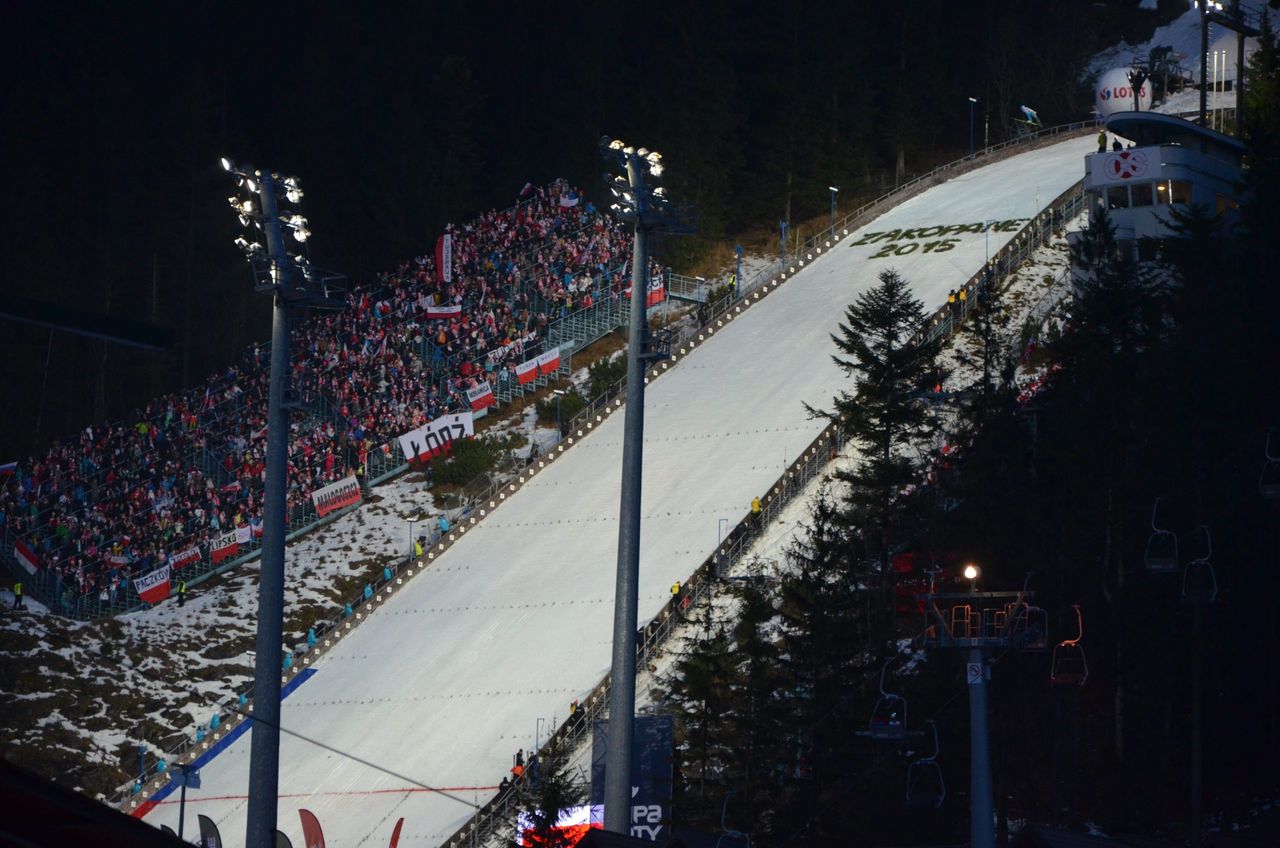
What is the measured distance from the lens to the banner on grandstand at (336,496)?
43.8m

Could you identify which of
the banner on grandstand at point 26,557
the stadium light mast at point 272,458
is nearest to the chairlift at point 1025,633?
the stadium light mast at point 272,458

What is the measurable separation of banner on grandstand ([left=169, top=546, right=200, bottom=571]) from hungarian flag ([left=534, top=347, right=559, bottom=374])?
1242cm

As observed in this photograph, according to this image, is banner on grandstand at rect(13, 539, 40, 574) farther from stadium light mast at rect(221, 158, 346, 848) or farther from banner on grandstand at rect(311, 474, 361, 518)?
stadium light mast at rect(221, 158, 346, 848)

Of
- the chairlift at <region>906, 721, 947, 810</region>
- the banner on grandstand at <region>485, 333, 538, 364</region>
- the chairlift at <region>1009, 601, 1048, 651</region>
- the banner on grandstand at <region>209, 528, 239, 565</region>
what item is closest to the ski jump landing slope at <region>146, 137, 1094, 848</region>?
the banner on grandstand at <region>209, 528, 239, 565</region>

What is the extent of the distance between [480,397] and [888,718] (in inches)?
1057

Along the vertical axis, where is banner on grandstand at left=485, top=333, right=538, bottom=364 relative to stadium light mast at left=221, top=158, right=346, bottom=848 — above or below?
above

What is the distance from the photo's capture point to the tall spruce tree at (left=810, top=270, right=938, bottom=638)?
3022 cm

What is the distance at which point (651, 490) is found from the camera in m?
39.5

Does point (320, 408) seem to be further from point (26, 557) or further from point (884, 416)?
point (884, 416)

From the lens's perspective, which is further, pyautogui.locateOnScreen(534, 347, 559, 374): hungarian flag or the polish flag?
pyautogui.locateOnScreen(534, 347, 559, 374): hungarian flag

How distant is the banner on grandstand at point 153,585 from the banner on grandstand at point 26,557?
2499 millimetres

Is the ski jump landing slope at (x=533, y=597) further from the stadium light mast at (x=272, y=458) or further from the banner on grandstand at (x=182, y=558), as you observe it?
the stadium light mast at (x=272, y=458)

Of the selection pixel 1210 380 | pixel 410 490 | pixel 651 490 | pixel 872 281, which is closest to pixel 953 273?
pixel 872 281

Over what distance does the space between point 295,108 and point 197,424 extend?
90.9 ft
